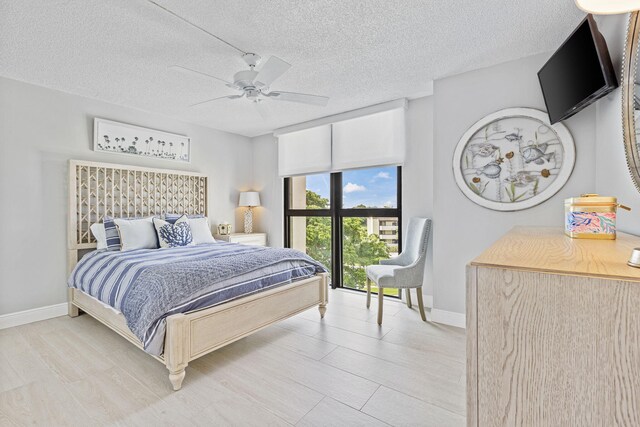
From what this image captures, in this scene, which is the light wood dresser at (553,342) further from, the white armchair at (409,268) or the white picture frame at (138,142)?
the white picture frame at (138,142)

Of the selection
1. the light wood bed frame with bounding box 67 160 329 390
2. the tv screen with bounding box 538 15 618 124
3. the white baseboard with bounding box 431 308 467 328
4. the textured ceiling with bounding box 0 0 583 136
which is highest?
the textured ceiling with bounding box 0 0 583 136

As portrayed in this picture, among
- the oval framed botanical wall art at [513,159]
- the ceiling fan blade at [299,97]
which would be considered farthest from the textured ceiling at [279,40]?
the oval framed botanical wall art at [513,159]

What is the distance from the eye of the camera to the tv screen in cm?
156

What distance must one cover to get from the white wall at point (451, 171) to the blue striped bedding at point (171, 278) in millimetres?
1325

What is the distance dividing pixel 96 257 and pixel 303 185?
2.74 m

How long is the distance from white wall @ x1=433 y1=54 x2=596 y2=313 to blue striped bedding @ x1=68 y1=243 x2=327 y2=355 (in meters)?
1.33

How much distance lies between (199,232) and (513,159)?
11.2 ft

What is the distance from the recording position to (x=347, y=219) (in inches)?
165

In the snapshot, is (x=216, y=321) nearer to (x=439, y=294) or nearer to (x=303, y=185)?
(x=439, y=294)

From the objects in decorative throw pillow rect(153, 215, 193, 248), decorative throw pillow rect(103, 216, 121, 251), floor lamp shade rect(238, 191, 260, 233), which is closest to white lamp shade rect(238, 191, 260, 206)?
floor lamp shade rect(238, 191, 260, 233)

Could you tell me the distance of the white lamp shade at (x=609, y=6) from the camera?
2.87 ft

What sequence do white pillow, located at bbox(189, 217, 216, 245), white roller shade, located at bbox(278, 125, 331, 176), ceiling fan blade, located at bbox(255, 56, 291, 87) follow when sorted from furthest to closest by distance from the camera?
1. white roller shade, located at bbox(278, 125, 331, 176)
2. white pillow, located at bbox(189, 217, 216, 245)
3. ceiling fan blade, located at bbox(255, 56, 291, 87)

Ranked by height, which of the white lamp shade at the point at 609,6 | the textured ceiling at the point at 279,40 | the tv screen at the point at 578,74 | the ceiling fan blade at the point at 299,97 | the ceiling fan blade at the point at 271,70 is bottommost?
the white lamp shade at the point at 609,6

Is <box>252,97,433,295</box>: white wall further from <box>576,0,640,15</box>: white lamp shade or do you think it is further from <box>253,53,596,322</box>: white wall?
<box>576,0,640,15</box>: white lamp shade
